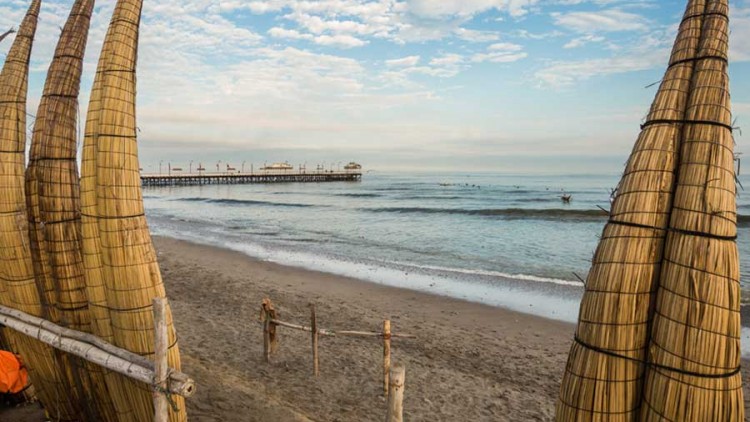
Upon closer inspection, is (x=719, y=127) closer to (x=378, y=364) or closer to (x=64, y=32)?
(x=64, y=32)

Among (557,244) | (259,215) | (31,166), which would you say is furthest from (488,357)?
(259,215)

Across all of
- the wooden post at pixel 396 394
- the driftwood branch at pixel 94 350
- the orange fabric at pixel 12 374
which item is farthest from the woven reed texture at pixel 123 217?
the orange fabric at pixel 12 374

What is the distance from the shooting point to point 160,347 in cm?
348

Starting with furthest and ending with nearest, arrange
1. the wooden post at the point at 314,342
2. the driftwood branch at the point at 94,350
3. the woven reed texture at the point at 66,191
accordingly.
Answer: the wooden post at the point at 314,342 < the woven reed texture at the point at 66,191 < the driftwood branch at the point at 94,350

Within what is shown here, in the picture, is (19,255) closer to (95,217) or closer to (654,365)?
(95,217)

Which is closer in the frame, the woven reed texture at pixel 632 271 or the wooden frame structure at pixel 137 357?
the woven reed texture at pixel 632 271

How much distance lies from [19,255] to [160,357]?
8.33 feet

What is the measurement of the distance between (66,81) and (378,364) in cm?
615

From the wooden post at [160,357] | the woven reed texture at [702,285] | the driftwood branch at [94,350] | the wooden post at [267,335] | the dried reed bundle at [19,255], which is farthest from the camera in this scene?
the wooden post at [267,335]

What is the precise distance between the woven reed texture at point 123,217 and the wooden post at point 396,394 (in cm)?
196

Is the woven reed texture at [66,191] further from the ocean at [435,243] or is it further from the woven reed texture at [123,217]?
the ocean at [435,243]

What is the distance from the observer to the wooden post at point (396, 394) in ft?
10.2

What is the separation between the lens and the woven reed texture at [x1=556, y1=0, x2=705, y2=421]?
2.75 metres

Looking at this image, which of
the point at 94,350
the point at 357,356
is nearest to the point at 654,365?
the point at 94,350
